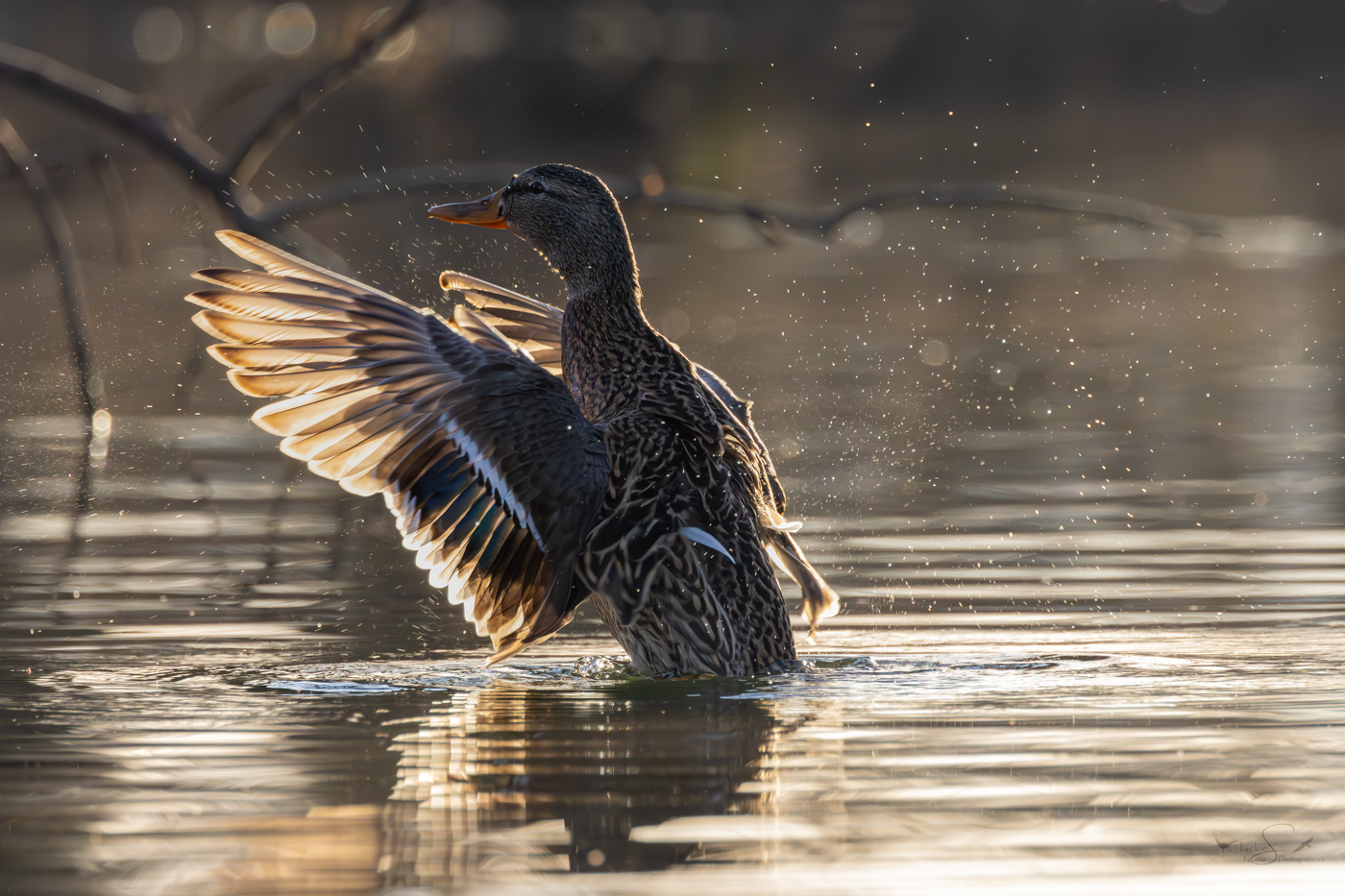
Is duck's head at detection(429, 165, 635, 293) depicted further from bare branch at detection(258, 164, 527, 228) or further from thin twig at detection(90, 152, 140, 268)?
thin twig at detection(90, 152, 140, 268)

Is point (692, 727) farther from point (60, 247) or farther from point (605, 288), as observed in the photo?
point (60, 247)

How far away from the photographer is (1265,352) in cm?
1299

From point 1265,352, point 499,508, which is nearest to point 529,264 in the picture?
point 1265,352

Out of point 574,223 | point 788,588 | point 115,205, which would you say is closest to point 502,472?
point 574,223

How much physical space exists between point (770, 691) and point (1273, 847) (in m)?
1.84

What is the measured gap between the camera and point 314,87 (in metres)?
9.57

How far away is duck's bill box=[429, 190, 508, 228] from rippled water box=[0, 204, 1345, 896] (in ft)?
4.27

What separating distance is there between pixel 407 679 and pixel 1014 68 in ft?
94.0

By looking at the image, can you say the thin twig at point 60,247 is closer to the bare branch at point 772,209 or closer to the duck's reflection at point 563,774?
the bare branch at point 772,209

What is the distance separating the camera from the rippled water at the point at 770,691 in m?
3.86

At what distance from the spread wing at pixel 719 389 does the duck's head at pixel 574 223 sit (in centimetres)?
38

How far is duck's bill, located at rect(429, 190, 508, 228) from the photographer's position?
6.88 meters

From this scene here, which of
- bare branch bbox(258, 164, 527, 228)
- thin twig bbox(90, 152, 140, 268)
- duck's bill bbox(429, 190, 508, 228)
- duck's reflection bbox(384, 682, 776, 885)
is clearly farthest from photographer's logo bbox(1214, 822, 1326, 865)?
thin twig bbox(90, 152, 140, 268)

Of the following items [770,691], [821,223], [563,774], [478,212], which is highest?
[821,223]
